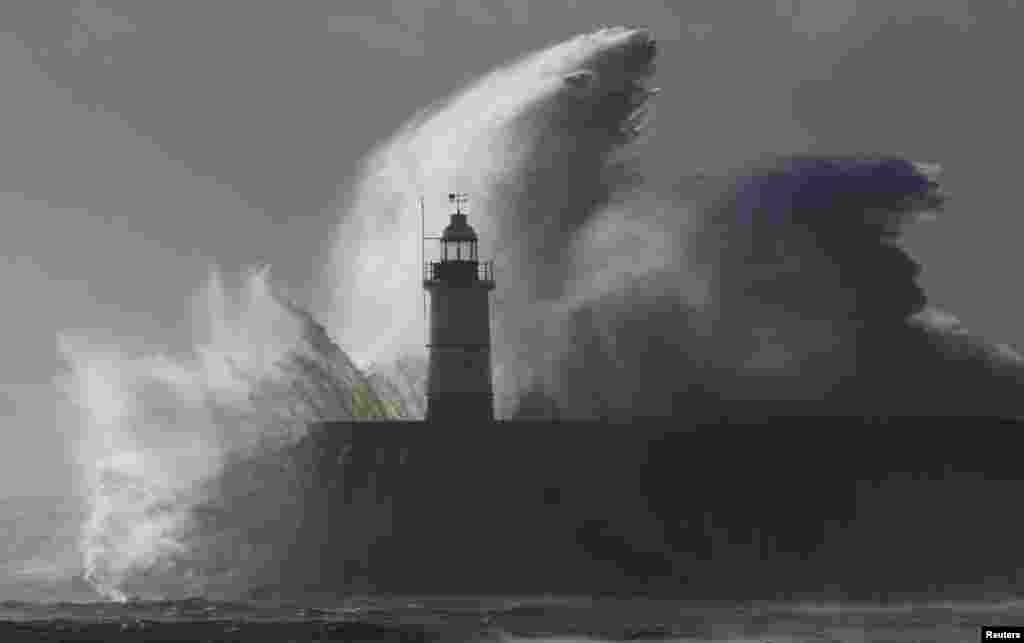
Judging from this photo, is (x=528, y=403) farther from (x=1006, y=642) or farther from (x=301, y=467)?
(x=1006, y=642)

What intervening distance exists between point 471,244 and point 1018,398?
15.6m

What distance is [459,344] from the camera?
6000cm

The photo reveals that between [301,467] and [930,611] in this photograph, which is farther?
[301,467]

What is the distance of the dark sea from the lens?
169ft

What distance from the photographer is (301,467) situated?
62.6 metres

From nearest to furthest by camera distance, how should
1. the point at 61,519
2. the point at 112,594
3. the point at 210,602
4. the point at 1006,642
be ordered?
the point at 1006,642, the point at 210,602, the point at 112,594, the point at 61,519

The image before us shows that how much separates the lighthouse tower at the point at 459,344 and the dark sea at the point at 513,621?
4759mm

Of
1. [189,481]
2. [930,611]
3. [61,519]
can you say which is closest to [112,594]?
[189,481]

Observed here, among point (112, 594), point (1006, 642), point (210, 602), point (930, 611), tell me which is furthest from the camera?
point (112, 594)

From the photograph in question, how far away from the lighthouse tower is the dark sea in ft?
15.6

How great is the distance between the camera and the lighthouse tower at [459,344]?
197 feet

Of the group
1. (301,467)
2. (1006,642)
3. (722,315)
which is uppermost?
(722,315)

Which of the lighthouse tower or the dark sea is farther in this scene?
the lighthouse tower

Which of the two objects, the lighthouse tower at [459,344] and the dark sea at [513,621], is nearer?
the dark sea at [513,621]
